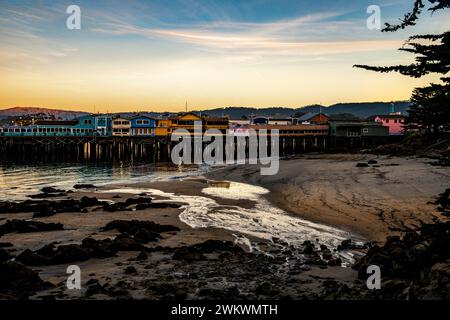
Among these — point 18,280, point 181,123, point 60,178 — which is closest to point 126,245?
point 18,280

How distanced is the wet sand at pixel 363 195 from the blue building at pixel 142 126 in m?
51.4

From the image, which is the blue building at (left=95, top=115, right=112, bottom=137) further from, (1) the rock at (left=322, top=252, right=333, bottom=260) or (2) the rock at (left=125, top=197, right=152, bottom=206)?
(1) the rock at (left=322, top=252, right=333, bottom=260)

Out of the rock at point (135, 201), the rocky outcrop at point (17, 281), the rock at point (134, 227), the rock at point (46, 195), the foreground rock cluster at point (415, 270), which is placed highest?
the foreground rock cluster at point (415, 270)

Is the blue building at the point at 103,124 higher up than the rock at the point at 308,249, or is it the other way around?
the blue building at the point at 103,124

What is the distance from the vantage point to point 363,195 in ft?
73.3

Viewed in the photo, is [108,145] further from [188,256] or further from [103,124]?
[188,256]

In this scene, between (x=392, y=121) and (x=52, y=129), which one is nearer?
(x=52, y=129)

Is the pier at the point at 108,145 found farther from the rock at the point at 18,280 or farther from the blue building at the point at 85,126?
the rock at the point at 18,280

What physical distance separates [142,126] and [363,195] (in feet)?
219

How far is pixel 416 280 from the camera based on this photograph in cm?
777

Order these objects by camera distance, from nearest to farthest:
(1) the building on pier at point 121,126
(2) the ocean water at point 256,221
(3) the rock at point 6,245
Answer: (3) the rock at point 6,245, (2) the ocean water at point 256,221, (1) the building on pier at point 121,126

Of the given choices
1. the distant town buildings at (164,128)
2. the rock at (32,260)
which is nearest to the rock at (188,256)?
the rock at (32,260)

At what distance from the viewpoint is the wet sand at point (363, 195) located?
1664cm
